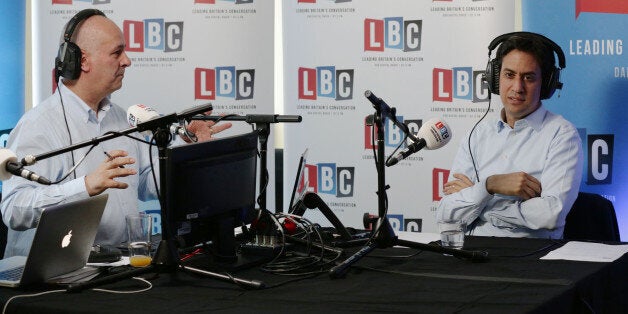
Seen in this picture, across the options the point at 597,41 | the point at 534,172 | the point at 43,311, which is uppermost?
the point at 597,41

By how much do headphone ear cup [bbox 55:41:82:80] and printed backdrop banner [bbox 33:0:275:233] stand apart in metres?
1.74

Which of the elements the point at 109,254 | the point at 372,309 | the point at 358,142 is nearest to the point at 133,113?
the point at 109,254

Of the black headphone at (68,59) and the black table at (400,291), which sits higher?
the black headphone at (68,59)

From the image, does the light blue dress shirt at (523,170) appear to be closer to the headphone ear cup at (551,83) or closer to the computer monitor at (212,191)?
the headphone ear cup at (551,83)

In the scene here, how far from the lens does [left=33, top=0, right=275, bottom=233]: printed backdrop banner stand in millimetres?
5688

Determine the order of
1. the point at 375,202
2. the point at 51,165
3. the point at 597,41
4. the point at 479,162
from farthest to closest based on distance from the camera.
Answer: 1. the point at 375,202
2. the point at 597,41
3. the point at 479,162
4. the point at 51,165

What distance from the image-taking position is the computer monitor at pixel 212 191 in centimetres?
286

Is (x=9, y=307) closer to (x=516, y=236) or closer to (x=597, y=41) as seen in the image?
(x=516, y=236)

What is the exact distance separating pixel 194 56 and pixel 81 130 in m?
1.80

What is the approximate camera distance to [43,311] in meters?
2.49

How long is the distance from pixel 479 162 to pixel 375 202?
1444mm

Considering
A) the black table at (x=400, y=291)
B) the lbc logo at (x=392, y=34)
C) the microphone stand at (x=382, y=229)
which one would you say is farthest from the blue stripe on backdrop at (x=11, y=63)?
the microphone stand at (x=382, y=229)

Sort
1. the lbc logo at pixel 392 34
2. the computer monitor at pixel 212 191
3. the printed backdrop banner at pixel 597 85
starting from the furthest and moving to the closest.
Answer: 1. the lbc logo at pixel 392 34
2. the printed backdrop banner at pixel 597 85
3. the computer monitor at pixel 212 191

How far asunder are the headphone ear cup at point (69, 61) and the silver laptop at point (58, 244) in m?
1.20
